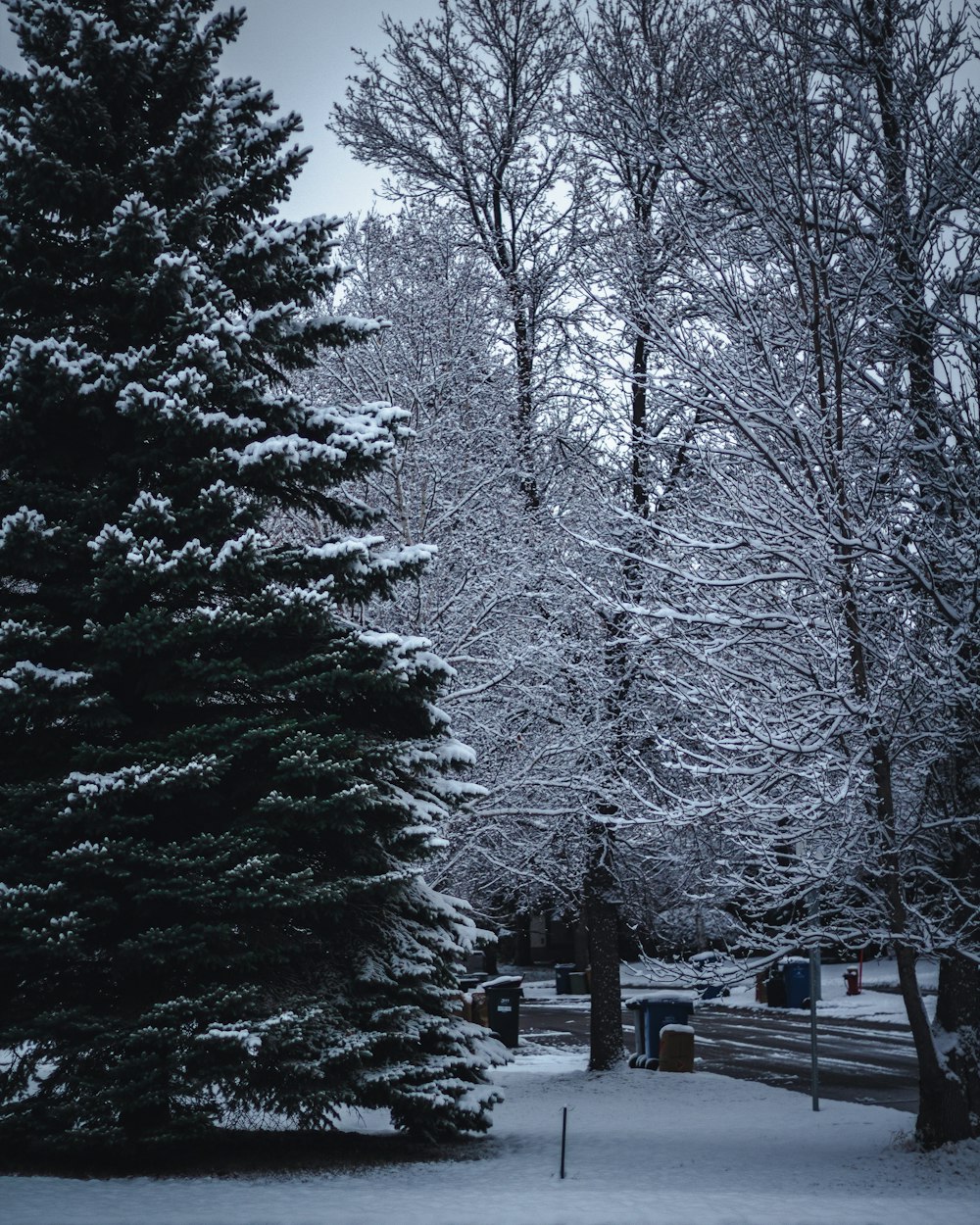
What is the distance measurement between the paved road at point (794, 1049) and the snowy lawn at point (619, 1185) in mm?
2183

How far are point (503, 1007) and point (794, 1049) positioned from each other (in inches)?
203

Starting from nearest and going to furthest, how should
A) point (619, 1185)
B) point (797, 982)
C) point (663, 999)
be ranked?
point (619, 1185)
point (663, 999)
point (797, 982)

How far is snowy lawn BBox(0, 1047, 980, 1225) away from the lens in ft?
24.9

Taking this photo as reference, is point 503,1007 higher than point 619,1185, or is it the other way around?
point 619,1185

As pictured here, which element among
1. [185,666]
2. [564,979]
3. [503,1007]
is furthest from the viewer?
[564,979]

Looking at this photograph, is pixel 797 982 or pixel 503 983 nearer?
pixel 503 983

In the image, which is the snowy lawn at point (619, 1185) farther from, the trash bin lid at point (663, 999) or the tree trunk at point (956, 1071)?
the trash bin lid at point (663, 999)

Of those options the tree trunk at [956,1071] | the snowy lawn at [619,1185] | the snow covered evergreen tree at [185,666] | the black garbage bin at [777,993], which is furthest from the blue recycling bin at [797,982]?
the snow covered evergreen tree at [185,666]

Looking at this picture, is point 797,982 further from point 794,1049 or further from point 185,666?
point 185,666

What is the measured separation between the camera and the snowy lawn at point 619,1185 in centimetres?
758

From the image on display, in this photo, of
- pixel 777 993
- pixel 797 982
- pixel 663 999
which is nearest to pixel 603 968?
pixel 663 999

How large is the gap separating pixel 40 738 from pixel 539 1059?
38.7ft

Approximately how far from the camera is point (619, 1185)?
29.9ft

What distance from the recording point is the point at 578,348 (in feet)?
42.0
